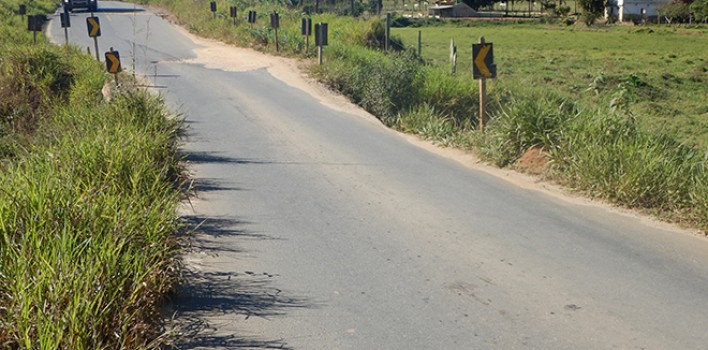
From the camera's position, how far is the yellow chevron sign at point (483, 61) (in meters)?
13.0

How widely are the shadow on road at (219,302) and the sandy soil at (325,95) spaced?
172 inches

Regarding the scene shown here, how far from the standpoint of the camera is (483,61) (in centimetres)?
1306

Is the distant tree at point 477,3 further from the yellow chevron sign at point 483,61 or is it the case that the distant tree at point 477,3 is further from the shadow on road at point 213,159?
the shadow on road at point 213,159

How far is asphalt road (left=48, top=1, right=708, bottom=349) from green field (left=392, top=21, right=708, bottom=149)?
12.8 ft

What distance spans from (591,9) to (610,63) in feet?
111

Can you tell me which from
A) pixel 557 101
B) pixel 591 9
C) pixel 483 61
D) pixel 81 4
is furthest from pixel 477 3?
pixel 483 61

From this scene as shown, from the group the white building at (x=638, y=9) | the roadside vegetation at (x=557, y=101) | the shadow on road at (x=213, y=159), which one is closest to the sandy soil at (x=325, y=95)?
the roadside vegetation at (x=557, y=101)

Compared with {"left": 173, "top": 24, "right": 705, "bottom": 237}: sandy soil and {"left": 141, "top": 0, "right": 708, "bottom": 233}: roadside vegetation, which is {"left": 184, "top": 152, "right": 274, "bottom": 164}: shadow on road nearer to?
{"left": 173, "top": 24, "right": 705, "bottom": 237}: sandy soil

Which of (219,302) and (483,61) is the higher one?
(483,61)

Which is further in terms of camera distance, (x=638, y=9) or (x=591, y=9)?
(x=638, y=9)

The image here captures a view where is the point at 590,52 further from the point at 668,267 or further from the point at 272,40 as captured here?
the point at 668,267

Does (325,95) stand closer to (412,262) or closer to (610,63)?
(412,262)

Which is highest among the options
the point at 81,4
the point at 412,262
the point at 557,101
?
the point at 81,4

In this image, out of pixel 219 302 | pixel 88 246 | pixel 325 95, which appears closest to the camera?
pixel 88 246
